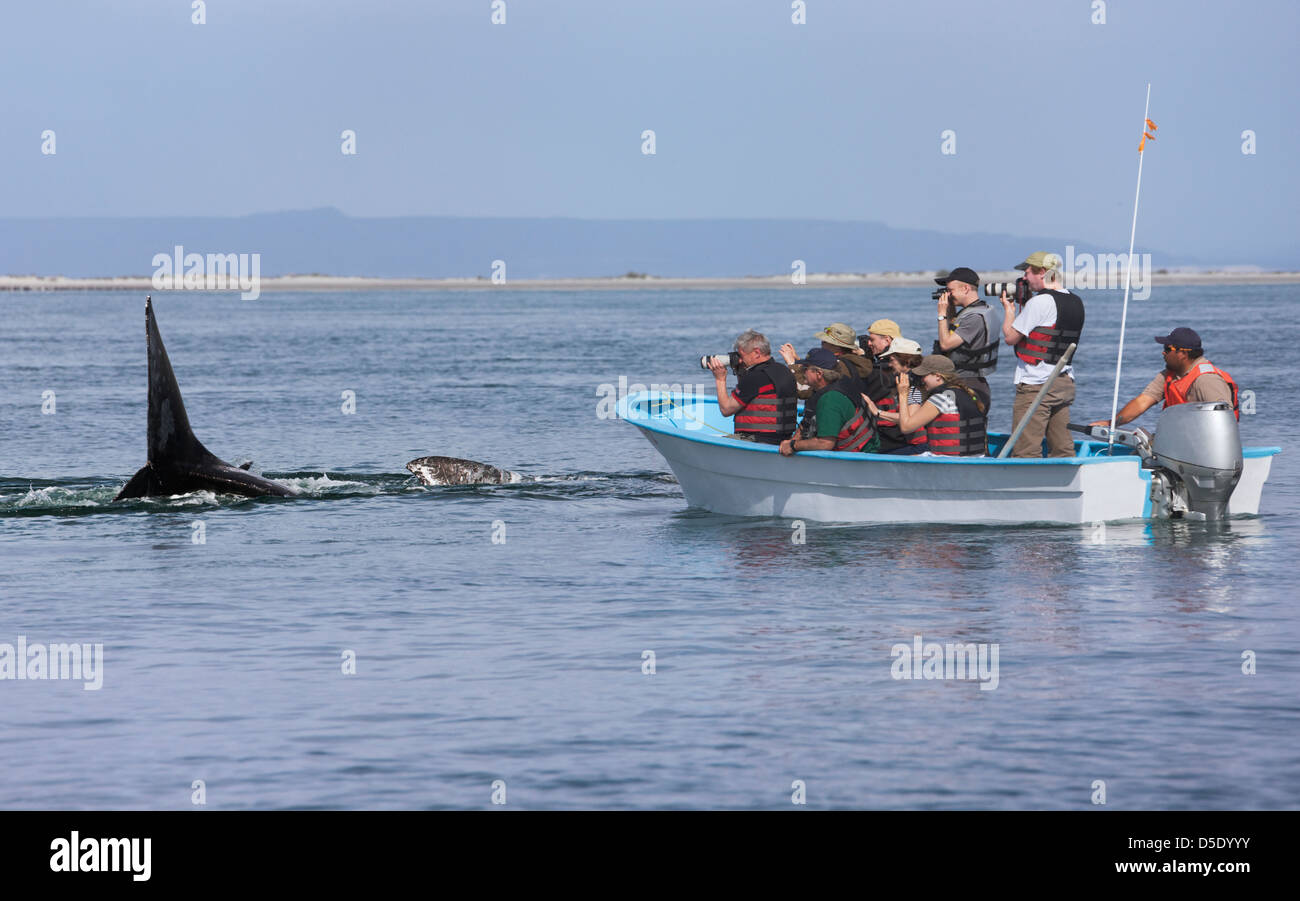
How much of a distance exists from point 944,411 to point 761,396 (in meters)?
1.95

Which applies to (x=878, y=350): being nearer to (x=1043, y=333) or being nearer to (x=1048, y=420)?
(x=1043, y=333)

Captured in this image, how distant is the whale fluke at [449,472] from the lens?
20.3 metres

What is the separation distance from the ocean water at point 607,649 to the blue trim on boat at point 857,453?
0.79 m

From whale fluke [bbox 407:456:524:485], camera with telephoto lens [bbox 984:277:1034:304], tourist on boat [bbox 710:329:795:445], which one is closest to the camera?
camera with telephoto lens [bbox 984:277:1034:304]

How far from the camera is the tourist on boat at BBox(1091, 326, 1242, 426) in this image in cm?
1574

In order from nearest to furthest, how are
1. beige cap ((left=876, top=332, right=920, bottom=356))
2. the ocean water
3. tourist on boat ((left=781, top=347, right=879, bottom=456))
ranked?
the ocean water → beige cap ((left=876, top=332, right=920, bottom=356)) → tourist on boat ((left=781, top=347, right=879, bottom=456))

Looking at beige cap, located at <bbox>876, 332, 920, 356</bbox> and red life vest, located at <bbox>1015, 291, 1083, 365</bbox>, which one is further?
red life vest, located at <bbox>1015, 291, 1083, 365</bbox>

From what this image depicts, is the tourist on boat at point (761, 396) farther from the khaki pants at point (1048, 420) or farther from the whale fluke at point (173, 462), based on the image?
the whale fluke at point (173, 462)

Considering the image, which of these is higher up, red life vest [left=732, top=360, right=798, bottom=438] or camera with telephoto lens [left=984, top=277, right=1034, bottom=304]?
camera with telephoto lens [left=984, top=277, right=1034, bottom=304]

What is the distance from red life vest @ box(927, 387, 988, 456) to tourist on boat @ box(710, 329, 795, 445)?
5.00 ft

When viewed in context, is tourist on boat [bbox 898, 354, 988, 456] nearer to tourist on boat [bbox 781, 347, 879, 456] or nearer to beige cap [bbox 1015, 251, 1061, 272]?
tourist on boat [bbox 781, 347, 879, 456]

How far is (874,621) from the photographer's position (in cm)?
1248

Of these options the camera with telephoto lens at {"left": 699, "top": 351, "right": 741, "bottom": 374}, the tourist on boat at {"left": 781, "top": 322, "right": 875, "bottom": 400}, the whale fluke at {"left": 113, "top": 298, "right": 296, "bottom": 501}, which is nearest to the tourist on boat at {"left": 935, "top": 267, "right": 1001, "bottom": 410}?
the tourist on boat at {"left": 781, "top": 322, "right": 875, "bottom": 400}

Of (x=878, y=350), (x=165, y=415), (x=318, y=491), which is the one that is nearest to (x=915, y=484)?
(x=878, y=350)
